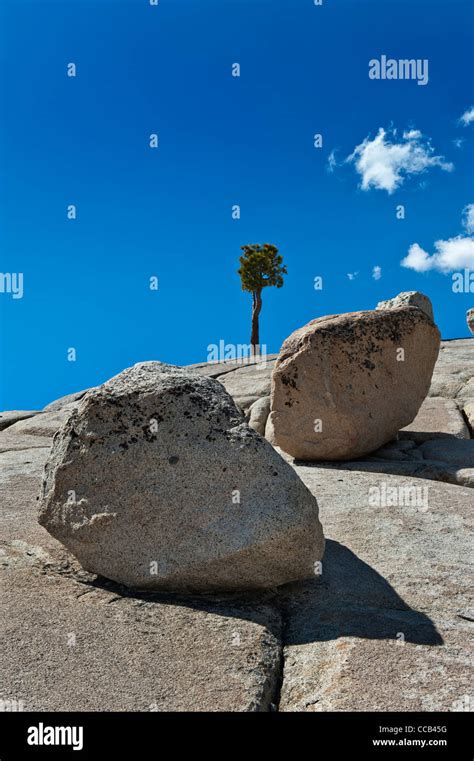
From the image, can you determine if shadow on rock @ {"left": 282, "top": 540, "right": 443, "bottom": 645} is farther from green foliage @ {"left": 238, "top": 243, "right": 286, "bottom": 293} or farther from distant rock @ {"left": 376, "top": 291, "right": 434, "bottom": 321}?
green foliage @ {"left": 238, "top": 243, "right": 286, "bottom": 293}

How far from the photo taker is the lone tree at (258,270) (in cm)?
2797

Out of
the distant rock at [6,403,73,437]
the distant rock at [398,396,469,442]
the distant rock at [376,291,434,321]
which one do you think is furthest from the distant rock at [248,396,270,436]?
the distant rock at [376,291,434,321]

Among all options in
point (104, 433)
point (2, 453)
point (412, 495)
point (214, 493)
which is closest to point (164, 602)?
point (214, 493)

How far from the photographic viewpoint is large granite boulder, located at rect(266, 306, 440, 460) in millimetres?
7910

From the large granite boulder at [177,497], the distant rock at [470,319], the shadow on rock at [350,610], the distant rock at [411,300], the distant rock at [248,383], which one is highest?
the distant rock at [411,300]

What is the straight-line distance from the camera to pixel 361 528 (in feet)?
18.5

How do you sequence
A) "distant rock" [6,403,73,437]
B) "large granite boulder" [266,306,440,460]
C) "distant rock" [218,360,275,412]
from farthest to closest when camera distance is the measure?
"distant rock" [218,360,275,412] → "distant rock" [6,403,73,437] → "large granite boulder" [266,306,440,460]

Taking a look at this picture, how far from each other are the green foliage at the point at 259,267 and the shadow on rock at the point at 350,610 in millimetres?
23813

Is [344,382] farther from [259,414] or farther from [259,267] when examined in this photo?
[259,267]

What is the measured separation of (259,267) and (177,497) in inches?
956

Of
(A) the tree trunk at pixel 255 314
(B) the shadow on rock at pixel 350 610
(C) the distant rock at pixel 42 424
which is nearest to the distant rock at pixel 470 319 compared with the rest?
(C) the distant rock at pixel 42 424

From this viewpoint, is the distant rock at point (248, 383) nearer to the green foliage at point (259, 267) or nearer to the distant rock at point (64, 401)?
the distant rock at point (64, 401)

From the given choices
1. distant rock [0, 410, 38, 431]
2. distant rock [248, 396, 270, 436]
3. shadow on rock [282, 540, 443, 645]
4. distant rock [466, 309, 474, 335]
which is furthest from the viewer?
distant rock [466, 309, 474, 335]
